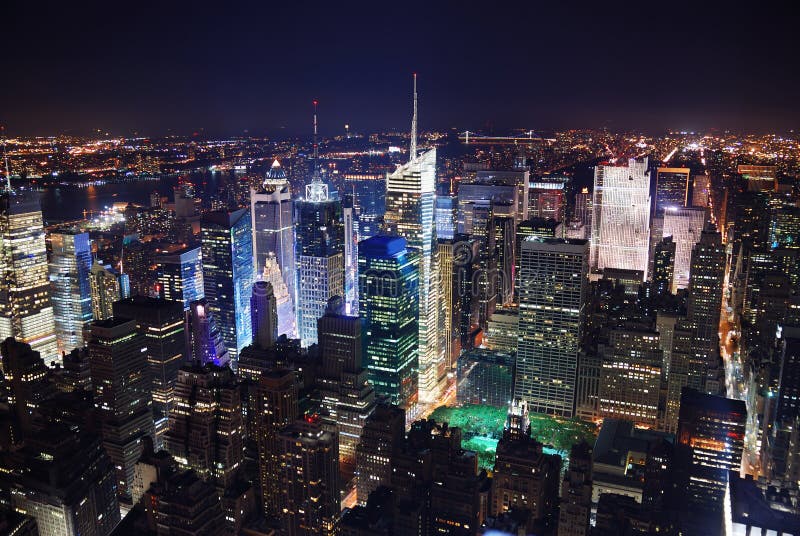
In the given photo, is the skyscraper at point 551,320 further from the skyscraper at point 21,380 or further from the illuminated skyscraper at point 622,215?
the skyscraper at point 21,380

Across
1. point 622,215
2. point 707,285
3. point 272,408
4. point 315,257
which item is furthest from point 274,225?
point 622,215

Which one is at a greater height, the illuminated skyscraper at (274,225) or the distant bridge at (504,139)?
the distant bridge at (504,139)

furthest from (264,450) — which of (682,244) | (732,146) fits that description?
(682,244)

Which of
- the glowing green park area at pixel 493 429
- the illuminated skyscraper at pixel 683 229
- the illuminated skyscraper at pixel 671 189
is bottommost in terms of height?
the glowing green park area at pixel 493 429

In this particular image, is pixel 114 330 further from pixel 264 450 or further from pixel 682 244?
pixel 682 244

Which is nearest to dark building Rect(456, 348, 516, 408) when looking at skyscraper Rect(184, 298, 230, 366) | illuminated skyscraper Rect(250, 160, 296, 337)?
illuminated skyscraper Rect(250, 160, 296, 337)

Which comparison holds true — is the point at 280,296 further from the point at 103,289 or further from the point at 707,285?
the point at 707,285

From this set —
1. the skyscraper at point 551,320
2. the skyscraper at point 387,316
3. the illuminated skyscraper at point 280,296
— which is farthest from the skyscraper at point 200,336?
the skyscraper at point 551,320
